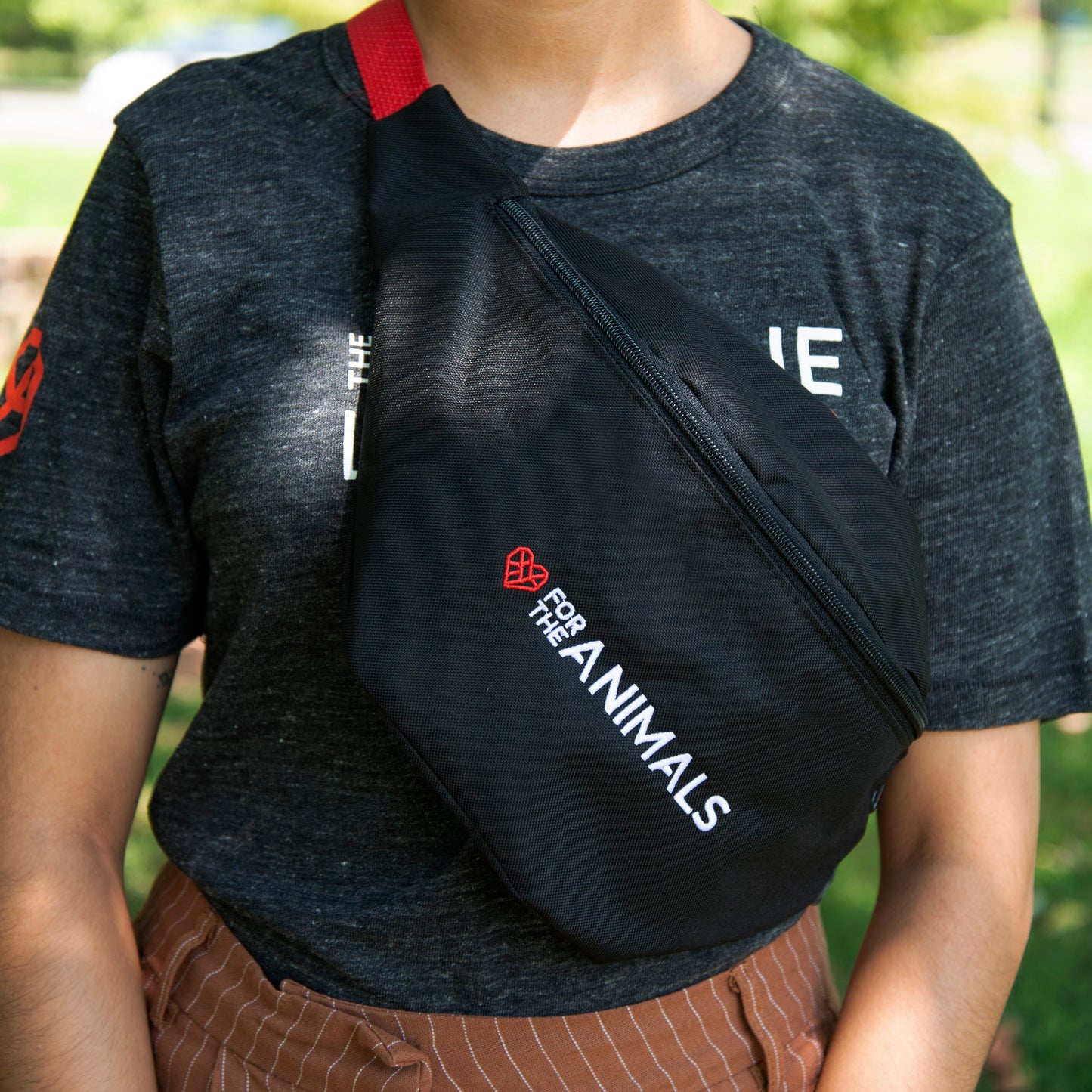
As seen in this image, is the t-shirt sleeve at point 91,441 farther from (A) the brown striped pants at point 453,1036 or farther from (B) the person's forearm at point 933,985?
(B) the person's forearm at point 933,985

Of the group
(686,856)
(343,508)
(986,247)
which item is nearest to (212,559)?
(343,508)

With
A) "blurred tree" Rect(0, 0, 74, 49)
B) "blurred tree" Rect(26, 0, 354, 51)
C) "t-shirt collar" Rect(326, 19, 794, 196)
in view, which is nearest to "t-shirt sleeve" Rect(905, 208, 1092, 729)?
"t-shirt collar" Rect(326, 19, 794, 196)

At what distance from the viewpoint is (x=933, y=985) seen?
1409 millimetres

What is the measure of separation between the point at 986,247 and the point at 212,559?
0.95 metres

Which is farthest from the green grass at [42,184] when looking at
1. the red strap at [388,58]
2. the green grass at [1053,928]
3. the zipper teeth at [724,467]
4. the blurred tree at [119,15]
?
the zipper teeth at [724,467]

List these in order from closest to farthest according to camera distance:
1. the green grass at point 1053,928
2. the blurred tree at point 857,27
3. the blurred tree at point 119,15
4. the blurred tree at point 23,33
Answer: the green grass at point 1053,928
the blurred tree at point 857,27
the blurred tree at point 119,15
the blurred tree at point 23,33

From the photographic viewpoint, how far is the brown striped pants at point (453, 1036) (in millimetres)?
1318

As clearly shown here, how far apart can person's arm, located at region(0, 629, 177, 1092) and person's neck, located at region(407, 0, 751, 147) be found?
0.78 m

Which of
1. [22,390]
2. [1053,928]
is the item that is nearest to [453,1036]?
[22,390]

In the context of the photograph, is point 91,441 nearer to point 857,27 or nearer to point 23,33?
point 857,27

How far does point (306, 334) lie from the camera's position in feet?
4.41

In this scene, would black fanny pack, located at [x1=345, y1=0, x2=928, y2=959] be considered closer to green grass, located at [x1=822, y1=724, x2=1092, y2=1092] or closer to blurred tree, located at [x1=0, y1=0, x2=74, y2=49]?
green grass, located at [x1=822, y1=724, x2=1092, y2=1092]

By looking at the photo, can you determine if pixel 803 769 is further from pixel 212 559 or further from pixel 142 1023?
pixel 142 1023

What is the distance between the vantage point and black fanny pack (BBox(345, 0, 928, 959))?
1191 millimetres
